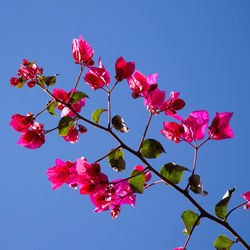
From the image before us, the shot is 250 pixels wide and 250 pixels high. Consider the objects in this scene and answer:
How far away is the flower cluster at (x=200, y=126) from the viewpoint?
0.84 m

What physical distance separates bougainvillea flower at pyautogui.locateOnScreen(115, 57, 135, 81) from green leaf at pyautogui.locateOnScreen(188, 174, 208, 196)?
372 mm

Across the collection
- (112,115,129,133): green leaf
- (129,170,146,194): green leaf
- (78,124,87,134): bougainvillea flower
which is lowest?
(129,170,146,194): green leaf

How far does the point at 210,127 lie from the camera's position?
86cm

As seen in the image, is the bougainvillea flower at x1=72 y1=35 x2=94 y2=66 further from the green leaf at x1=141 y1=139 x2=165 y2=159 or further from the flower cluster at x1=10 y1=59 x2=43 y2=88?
the green leaf at x1=141 y1=139 x2=165 y2=159

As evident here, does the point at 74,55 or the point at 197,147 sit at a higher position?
the point at 74,55

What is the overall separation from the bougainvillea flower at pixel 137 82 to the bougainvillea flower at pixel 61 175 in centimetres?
31

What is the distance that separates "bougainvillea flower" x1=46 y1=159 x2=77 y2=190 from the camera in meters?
0.86

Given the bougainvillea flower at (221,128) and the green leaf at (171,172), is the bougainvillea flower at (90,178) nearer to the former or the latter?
the green leaf at (171,172)

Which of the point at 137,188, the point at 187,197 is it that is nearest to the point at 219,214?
the point at 187,197

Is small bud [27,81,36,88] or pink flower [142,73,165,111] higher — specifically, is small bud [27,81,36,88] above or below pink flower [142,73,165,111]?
above

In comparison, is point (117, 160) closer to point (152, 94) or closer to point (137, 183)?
point (137, 183)

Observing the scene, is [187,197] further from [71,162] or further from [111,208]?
[71,162]

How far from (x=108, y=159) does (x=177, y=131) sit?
24cm

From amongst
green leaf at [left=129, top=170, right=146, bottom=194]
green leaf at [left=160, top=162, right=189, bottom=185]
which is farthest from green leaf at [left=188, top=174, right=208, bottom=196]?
green leaf at [left=129, top=170, right=146, bottom=194]
